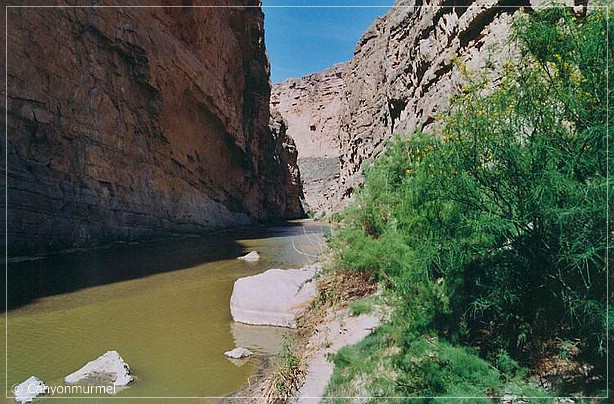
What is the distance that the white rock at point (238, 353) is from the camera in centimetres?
607

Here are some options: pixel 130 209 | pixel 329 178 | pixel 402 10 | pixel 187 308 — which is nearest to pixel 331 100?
pixel 329 178

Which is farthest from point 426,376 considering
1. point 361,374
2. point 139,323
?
point 139,323

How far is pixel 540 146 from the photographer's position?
130 inches

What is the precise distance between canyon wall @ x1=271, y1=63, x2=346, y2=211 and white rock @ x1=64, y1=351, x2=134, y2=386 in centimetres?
7979

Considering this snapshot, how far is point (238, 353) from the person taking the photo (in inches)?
241

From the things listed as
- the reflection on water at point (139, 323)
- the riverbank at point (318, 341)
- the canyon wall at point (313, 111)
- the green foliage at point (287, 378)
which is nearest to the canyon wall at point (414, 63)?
the riverbank at point (318, 341)

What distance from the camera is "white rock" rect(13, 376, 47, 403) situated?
4.64 m

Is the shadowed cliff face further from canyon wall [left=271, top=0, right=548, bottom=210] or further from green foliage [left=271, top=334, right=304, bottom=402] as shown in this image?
green foliage [left=271, top=334, right=304, bottom=402]

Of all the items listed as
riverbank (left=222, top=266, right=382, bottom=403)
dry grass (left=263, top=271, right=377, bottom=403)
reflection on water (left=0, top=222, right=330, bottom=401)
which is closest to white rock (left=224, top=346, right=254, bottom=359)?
reflection on water (left=0, top=222, right=330, bottom=401)

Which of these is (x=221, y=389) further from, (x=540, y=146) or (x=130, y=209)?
(x=130, y=209)

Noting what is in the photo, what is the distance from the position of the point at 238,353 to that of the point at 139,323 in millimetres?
2697

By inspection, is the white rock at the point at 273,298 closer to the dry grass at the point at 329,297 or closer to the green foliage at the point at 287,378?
the dry grass at the point at 329,297

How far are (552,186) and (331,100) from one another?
95046mm

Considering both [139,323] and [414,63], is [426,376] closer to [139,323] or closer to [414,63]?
[139,323]
